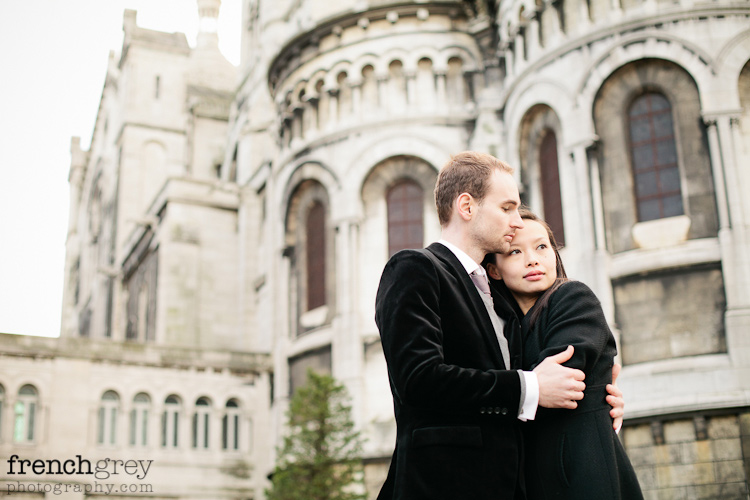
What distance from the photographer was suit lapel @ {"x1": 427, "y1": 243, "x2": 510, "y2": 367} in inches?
186

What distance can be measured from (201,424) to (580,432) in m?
25.0

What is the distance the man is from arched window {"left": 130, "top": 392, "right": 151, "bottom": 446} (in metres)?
24.0

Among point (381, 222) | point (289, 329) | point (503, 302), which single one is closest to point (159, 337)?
point (289, 329)

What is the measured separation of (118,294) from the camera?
43.4m

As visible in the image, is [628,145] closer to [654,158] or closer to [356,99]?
[654,158]

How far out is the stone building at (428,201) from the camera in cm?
1986

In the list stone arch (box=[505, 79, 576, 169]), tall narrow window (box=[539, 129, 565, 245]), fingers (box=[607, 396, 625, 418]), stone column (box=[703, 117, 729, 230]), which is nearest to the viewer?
fingers (box=[607, 396, 625, 418])

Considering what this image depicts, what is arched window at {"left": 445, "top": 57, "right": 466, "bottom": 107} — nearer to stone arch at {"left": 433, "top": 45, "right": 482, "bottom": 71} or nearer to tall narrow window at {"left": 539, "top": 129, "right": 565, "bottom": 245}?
stone arch at {"left": 433, "top": 45, "right": 482, "bottom": 71}

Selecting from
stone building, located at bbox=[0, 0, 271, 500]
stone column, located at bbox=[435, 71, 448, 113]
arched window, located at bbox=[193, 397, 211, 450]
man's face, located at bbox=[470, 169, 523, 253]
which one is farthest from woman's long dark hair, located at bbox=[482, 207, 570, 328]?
arched window, located at bbox=[193, 397, 211, 450]

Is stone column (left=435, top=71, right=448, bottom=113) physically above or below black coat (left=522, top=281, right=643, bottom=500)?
above

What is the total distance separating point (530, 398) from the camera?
4453 mm

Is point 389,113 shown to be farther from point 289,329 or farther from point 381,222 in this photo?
point 289,329

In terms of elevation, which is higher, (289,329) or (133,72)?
(133,72)

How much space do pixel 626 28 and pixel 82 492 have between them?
60.9 feet
